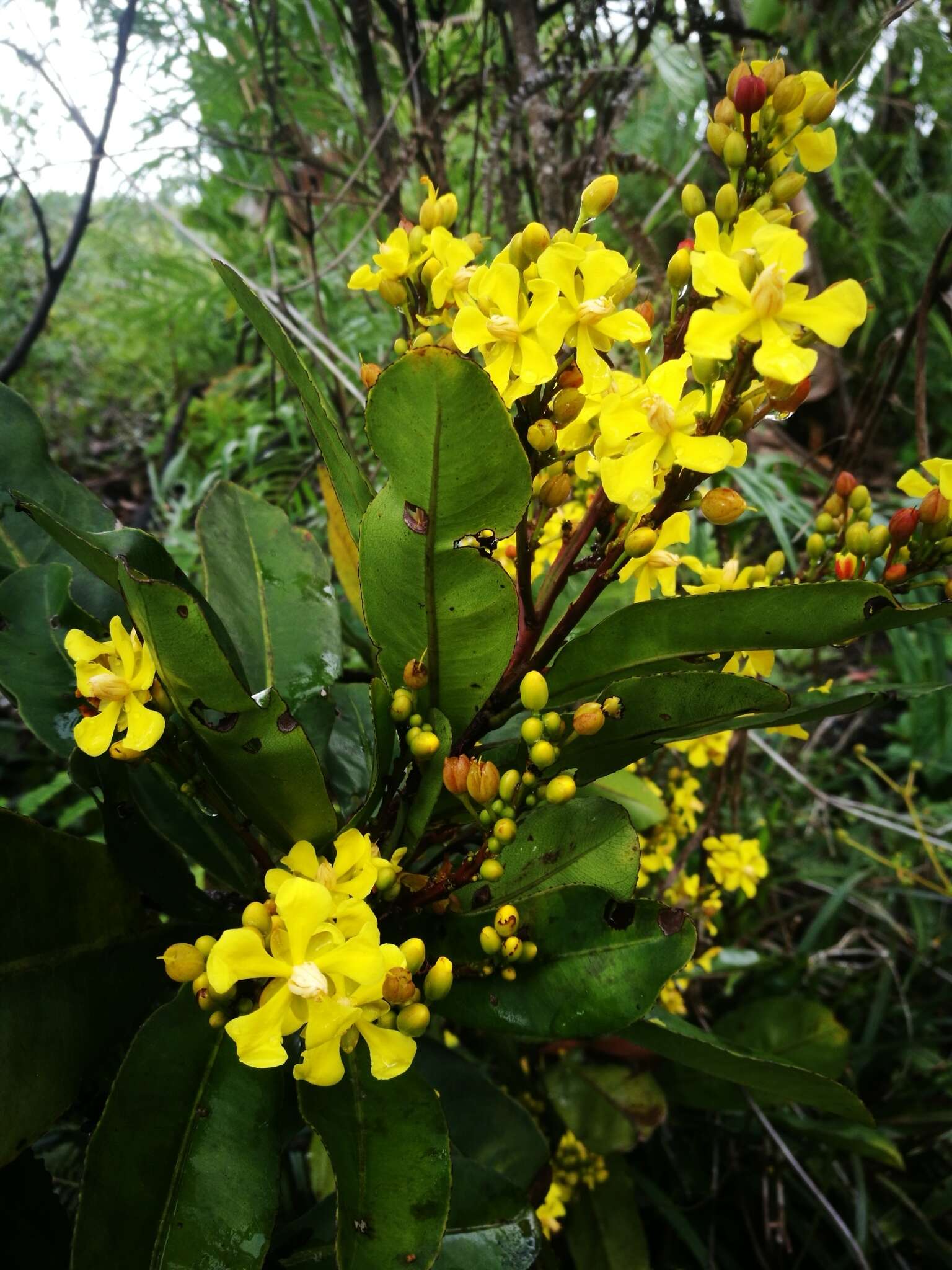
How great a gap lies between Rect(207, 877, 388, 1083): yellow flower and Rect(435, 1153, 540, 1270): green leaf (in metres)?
0.30

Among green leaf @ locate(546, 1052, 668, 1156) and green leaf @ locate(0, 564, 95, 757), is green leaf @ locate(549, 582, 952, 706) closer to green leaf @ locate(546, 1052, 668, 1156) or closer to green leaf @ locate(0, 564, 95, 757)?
green leaf @ locate(0, 564, 95, 757)

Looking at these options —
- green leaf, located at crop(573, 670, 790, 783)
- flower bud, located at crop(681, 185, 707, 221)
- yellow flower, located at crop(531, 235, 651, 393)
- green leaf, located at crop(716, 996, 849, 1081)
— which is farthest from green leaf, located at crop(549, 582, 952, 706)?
green leaf, located at crop(716, 996, 849, 1081)

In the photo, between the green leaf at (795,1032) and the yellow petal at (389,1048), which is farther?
the green leaf at (795,1032)

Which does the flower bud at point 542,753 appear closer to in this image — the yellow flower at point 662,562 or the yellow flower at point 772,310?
the yellow flower at point 662,562

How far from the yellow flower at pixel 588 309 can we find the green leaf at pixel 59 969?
44 cm

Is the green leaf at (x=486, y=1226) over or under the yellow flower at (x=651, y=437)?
under

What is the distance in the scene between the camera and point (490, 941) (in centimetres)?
51

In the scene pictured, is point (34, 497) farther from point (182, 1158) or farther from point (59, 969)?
point (182, 1158)

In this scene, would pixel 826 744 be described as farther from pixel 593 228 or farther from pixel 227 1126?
pixel 227 1126

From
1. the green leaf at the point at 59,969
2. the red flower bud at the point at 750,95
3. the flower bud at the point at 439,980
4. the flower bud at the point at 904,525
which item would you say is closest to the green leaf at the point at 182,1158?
the green leaf at the point at 59,969

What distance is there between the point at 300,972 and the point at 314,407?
363 mm

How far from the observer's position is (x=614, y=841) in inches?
19.2

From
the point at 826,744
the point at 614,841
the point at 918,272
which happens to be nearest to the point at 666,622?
the point at 614,841

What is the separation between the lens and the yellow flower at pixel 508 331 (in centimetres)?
46
